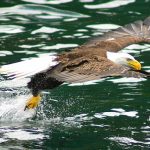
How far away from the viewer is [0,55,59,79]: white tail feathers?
309 inches

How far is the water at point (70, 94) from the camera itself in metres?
8.06

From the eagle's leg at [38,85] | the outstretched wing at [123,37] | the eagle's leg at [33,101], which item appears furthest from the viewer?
the outstretched wing at [123,37]

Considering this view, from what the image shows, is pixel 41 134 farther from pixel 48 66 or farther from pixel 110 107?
pixel 110 107

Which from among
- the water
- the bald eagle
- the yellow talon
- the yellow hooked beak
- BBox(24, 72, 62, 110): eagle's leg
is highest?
the bald eagle

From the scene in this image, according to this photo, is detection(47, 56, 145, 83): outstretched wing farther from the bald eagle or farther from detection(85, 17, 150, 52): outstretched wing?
detection(85, 17, 150, 52): outstretched wing

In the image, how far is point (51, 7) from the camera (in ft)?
47.0

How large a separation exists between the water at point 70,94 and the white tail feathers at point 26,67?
656 millimetres

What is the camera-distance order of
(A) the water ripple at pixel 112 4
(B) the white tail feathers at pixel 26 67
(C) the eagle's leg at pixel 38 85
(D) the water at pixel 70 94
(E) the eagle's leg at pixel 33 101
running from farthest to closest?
(A) the water ripple at pixel 112 4 → (E) the eagle's leg at pixel 33 101 → (C) the eagle's leg at pixel 38 85 → (D) the water at pixel 70 94 → (B) the white tail feathers at pixel 26 67

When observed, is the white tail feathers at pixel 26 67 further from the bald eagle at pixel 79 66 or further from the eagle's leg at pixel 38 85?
the eagle's leg at pixel 38 85

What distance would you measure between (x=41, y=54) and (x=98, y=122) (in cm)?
307

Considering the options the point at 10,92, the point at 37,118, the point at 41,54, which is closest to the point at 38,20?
the point at 41,54

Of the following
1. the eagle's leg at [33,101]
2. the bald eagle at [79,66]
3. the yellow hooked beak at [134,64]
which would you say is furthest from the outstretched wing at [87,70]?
the eagle's leg at [33,101]

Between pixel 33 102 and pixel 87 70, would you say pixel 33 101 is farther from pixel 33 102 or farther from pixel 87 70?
pixel 87 70

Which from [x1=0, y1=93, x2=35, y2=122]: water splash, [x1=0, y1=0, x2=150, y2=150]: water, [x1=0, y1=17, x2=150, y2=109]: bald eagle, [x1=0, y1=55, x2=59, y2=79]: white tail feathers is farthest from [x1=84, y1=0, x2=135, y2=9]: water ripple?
[x1=0, y1=55, x2=59, y2=79]: white tail feathers
